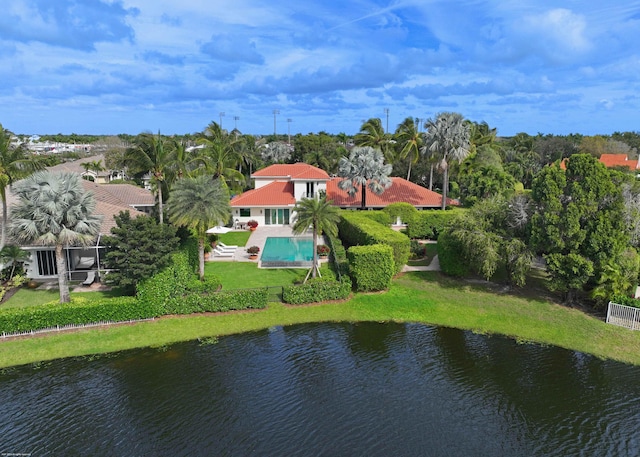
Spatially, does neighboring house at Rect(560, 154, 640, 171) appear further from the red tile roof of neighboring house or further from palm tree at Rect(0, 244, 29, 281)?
palm tree at Rect(0, 244, 29, 281)

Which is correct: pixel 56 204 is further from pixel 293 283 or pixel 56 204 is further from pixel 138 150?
pixel 293 283

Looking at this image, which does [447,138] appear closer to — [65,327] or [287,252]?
[287,252]

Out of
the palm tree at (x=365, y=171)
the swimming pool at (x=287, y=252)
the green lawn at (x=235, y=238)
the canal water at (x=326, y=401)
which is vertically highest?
the palm tree at (x=365, y=171)

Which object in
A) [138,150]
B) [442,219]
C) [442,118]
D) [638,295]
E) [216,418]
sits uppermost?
[442,118]

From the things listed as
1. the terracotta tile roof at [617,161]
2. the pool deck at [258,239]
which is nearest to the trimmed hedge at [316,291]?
the pool deck at [258,239]

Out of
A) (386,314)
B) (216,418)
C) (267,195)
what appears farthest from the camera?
(267,195)

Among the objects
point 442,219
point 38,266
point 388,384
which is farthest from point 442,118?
point 38,266

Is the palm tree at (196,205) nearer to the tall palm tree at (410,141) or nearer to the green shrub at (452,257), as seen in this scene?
the green shrub at (452,257)
